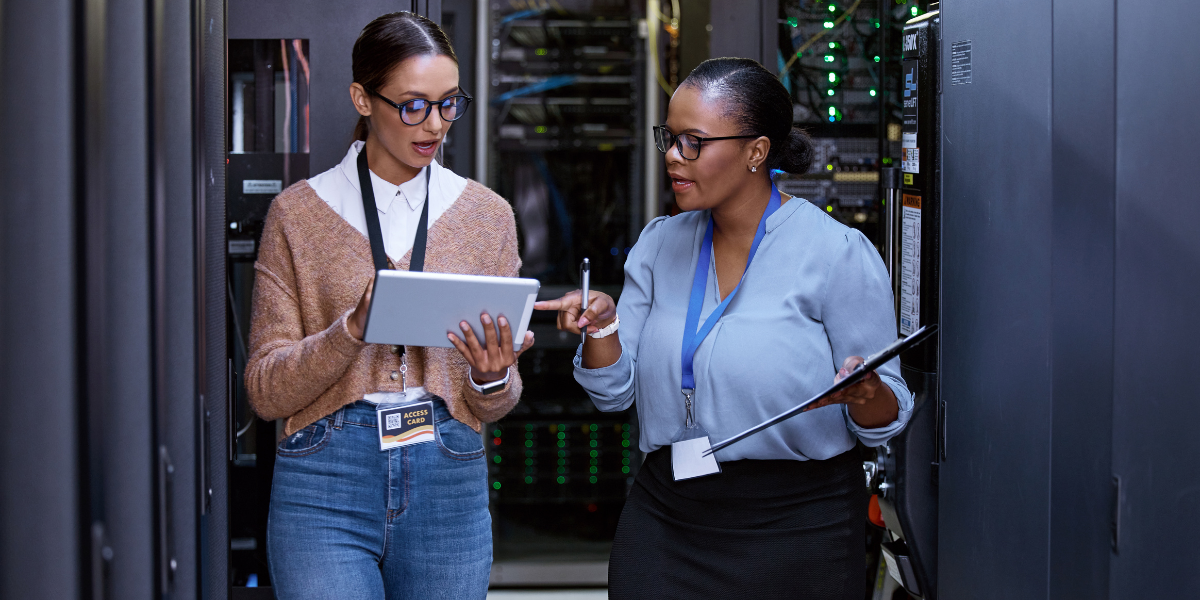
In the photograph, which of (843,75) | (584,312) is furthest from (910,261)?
(843,75)

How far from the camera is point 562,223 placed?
386 cm

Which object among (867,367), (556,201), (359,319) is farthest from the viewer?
(556,201)

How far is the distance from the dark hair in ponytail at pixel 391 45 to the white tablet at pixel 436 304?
408mm

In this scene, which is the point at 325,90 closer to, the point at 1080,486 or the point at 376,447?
the point at 376,447

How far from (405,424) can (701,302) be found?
524 millimetres

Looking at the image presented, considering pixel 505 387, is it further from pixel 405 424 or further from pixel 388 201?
pixel 388 201

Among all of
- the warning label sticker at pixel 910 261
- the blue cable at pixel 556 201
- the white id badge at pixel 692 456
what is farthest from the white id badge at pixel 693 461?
the blue cable at pixel 556 201

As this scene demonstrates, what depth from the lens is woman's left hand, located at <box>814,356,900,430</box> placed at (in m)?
1.38

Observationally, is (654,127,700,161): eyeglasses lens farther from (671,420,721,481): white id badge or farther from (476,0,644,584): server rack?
(476,0,644,584): server rack

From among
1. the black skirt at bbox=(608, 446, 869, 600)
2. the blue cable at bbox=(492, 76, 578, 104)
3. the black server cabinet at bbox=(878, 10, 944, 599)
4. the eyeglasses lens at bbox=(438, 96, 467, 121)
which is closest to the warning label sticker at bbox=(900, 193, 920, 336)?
the black server cabinet at bbox=(878, 10, 944, 599)

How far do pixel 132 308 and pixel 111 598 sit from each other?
0.26m

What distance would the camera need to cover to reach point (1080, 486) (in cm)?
143

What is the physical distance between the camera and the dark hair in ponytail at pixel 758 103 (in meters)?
1.59

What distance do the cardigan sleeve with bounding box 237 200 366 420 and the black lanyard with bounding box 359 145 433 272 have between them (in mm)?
133
